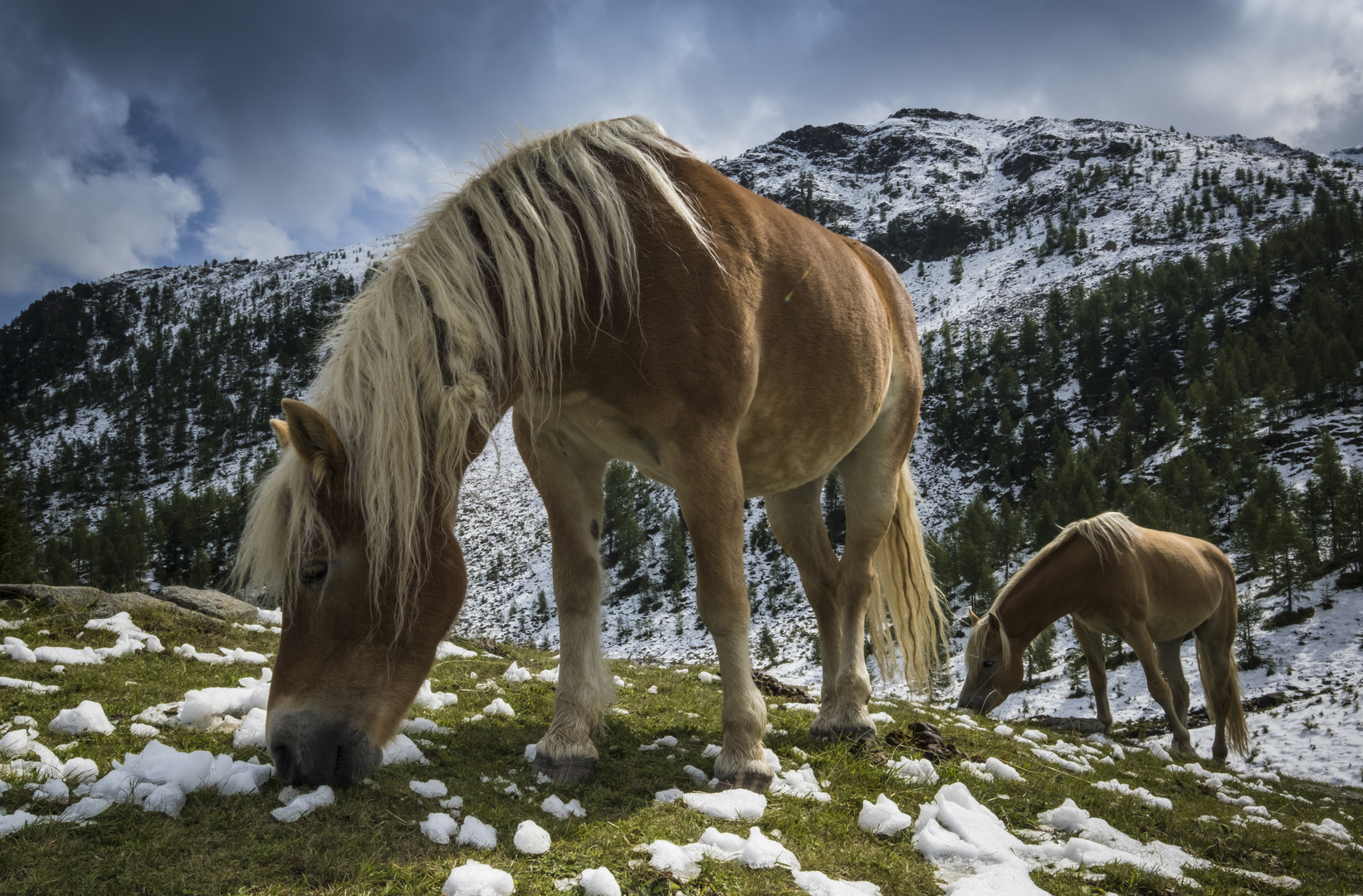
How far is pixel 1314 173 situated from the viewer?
12506 cm

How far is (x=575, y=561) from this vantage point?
3.58m

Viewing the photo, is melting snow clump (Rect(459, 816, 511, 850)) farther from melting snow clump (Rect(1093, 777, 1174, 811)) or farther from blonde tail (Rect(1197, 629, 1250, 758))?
blonde tail (Rect(1197, 629, 1250, 758))

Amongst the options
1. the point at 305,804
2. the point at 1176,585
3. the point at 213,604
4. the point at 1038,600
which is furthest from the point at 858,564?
the point at 1176,585

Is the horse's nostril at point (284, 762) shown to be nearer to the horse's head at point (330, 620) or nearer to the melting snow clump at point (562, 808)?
the horse's head at point (330, 620)

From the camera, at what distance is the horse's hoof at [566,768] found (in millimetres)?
3041

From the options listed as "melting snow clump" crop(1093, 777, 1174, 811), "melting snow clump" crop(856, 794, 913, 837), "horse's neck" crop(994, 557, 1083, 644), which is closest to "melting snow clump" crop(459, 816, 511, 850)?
"melting snow clump" crop(856, 794, 913, 837)

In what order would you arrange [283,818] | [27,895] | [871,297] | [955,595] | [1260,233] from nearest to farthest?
1. [27,895]
2. [283,818]
3. [871,297]
4. [955,595]
5. [1260,233]

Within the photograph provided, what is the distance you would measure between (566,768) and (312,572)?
4.88 ft

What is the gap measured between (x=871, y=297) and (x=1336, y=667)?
29.5m

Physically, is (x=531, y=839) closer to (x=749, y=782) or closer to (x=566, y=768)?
(x=566, y=768)

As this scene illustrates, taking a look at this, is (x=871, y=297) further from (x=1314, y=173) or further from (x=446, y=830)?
(x=1314, y=173)

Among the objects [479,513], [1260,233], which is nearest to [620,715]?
[479,513]

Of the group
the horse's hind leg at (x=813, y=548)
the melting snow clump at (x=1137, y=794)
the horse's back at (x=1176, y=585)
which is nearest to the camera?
the melting snow clump at (x=1137, y=794)

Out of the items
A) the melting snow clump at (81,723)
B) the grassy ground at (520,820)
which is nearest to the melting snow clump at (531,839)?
the grassy ground at (520,820)
